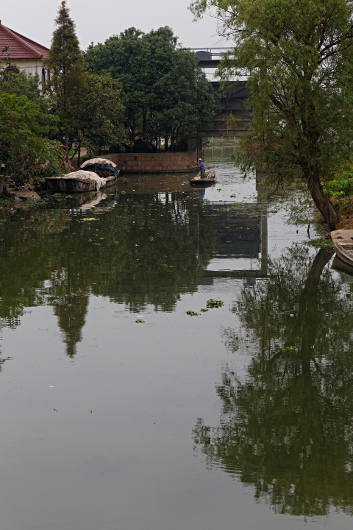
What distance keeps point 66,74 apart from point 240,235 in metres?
26.6

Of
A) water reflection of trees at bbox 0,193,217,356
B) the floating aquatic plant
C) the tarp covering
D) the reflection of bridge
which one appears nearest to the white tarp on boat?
the tarp covering

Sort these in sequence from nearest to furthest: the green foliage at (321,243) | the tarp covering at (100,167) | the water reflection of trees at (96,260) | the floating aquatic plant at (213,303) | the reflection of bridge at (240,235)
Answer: the floating aquatic plant at (213,303) < the water reflection of trees at (96,260) < the reflection of bridge at (240,235) < the green foliage at (321,243) < the tarp covering at (100,167)

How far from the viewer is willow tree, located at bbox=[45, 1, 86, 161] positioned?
3997 centimetres

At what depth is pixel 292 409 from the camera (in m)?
7.12

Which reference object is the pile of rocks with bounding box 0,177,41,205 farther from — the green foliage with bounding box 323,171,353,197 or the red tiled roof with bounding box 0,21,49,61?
the red tiled roof with bounding box 0,21,49,61

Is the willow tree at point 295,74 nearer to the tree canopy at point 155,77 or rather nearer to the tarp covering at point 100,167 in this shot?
the tarp covering at point 100,167

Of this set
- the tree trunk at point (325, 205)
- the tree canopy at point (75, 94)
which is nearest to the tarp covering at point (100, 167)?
the tree canopy at point (75, 94)

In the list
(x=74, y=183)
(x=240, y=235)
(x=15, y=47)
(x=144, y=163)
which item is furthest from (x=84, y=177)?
(x=15, y=47)

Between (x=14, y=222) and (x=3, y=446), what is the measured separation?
17.2 m

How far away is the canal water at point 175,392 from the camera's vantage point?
5277 millimetres

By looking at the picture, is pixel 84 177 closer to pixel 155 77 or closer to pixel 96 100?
pixel 96 100

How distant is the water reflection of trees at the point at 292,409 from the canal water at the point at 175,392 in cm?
2

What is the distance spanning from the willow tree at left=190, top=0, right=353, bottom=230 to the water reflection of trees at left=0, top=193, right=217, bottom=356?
3910 mm

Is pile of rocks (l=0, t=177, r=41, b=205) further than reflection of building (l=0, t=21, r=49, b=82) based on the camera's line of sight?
No
